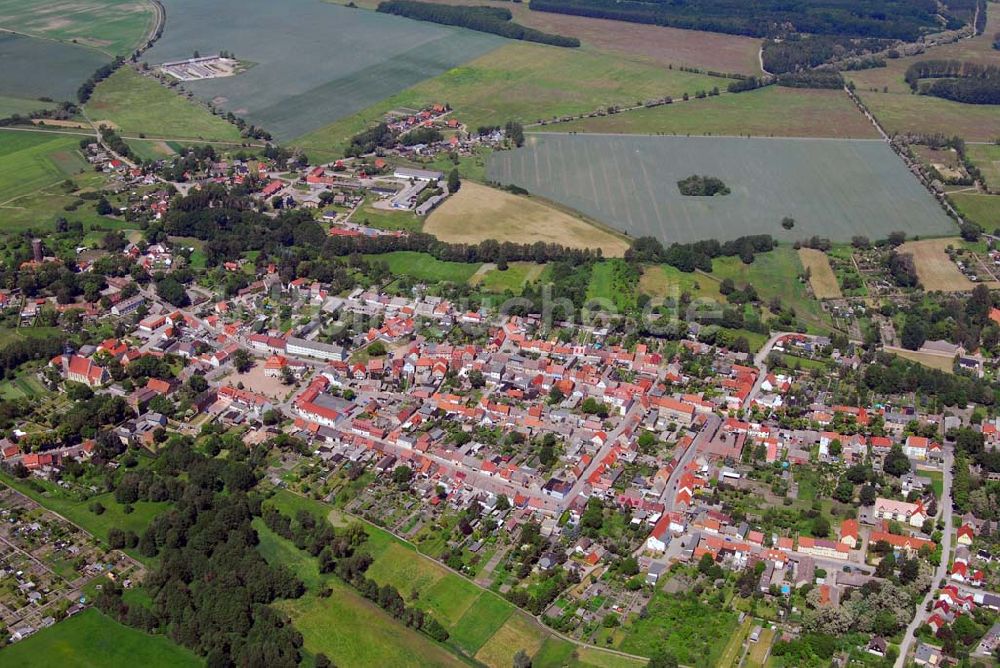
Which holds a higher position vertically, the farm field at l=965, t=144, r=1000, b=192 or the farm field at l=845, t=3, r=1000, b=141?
the farm field at l=845, t=3, r=1000, b=141

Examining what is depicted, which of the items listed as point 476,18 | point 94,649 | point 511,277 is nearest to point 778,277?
point 511,277

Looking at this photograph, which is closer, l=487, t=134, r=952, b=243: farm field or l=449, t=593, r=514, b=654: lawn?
l=449, t=593, r=514, b=654: lawn

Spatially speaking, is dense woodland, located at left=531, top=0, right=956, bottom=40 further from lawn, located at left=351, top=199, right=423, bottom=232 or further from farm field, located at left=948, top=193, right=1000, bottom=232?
lawn, located at left=351, top=199, right=423, bottom=232

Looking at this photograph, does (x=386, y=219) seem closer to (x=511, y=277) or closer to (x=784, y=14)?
(x=511, y=277)

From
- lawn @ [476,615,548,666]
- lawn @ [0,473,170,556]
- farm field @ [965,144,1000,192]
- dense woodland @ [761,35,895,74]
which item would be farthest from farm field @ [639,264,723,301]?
dense woodland @ [761,35,895,74]

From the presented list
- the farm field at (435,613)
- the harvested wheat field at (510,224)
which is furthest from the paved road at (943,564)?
the harvested wheat field at (510,224)

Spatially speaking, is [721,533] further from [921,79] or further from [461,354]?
[921,79]
